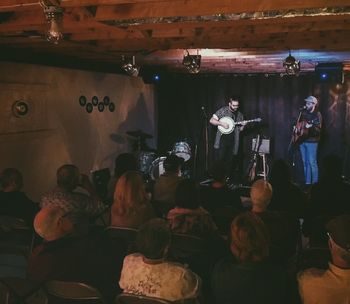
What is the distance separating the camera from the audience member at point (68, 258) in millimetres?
2695

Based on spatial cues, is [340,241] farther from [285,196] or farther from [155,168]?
[155,168]

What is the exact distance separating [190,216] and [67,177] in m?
1.39

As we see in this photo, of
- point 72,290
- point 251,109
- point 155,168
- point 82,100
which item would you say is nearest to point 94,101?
point 82,100

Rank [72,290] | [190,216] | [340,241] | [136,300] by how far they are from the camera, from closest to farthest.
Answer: [340,241] < [136,300] < [72,290] < [190,216]

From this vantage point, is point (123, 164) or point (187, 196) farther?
point (123, 164)

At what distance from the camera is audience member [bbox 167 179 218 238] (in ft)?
11.1

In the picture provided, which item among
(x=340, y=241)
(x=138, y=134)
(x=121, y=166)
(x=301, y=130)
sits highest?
(x=301, y=130)

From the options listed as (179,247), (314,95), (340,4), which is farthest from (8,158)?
(314,95)

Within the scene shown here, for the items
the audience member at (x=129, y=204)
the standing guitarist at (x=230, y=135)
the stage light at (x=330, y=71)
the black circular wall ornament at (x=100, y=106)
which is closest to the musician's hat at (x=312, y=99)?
the stage light at (x=330, y=71)

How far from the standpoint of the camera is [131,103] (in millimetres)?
8930

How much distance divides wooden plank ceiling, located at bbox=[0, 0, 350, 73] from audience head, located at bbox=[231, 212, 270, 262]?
1.41 meters

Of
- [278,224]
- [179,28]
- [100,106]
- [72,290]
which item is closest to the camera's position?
[72,290]

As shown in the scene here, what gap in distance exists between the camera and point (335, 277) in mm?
2107

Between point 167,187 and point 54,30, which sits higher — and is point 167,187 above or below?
below
